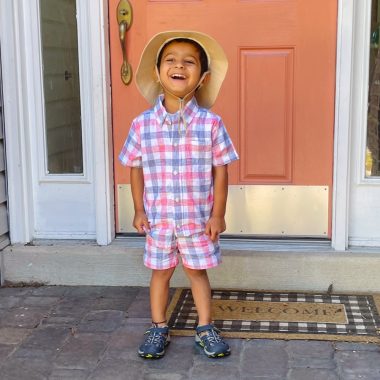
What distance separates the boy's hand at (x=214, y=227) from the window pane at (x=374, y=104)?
1.19m

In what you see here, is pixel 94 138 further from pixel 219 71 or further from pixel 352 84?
pixel 352 84

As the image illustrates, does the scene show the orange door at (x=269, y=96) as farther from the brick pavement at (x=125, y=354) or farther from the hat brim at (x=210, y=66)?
the brick pavement at (x=125, y=354)

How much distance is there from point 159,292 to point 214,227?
16.9 inches

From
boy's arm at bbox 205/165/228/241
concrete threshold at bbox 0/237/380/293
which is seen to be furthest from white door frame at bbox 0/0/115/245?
boy's arm at bbox 205/165/228/241

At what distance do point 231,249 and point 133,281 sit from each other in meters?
0.60

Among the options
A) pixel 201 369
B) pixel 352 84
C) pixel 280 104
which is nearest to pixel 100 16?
pixel 280 104

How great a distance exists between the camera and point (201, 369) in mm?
2754

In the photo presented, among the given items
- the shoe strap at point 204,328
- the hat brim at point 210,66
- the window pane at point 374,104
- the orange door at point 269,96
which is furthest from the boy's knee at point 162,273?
the window pane at point 374,104

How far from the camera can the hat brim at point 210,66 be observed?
2.78m

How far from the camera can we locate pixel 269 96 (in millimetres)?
3578

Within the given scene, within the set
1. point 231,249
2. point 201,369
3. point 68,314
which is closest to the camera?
point 201,369

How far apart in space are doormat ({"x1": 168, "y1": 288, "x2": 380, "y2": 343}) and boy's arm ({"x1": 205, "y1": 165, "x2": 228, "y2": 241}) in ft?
1.88

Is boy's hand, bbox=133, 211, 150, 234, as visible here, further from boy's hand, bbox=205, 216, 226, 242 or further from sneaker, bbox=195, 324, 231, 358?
sneaker, bbox=195, 324, 231, 358

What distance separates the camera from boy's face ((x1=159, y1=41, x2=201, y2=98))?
272cm
